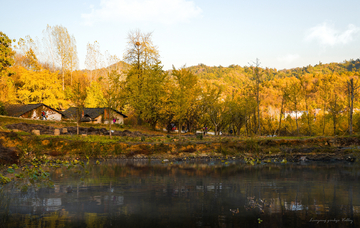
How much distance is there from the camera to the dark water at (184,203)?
7656 mm

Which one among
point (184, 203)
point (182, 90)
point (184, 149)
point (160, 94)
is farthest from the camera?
point (160, 94)

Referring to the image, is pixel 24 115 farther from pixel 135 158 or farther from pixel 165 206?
pixel 165 206

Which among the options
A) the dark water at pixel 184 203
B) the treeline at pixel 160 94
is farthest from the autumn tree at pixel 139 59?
the dark water at pixel 184 203

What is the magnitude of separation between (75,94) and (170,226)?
2954cm

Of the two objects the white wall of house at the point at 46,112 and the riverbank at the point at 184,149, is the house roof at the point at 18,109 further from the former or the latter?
the riverbank at the point at 184,149

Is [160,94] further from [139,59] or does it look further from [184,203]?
[184,203]

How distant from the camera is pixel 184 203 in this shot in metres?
9.66

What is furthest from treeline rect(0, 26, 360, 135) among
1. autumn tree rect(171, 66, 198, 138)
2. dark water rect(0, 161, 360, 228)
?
dark water rect(0, 161, 360, 228)

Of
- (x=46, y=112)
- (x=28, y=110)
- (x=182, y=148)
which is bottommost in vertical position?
(x=182, y=148)

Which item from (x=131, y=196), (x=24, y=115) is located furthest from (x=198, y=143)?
(x=24, y=115)

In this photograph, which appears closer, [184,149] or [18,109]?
[184,149]

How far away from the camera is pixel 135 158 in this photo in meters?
26.2

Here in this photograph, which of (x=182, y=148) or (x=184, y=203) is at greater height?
(x=182, y=148)

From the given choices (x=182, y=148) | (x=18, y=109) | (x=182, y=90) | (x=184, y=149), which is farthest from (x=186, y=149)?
(x=18, y=109)
